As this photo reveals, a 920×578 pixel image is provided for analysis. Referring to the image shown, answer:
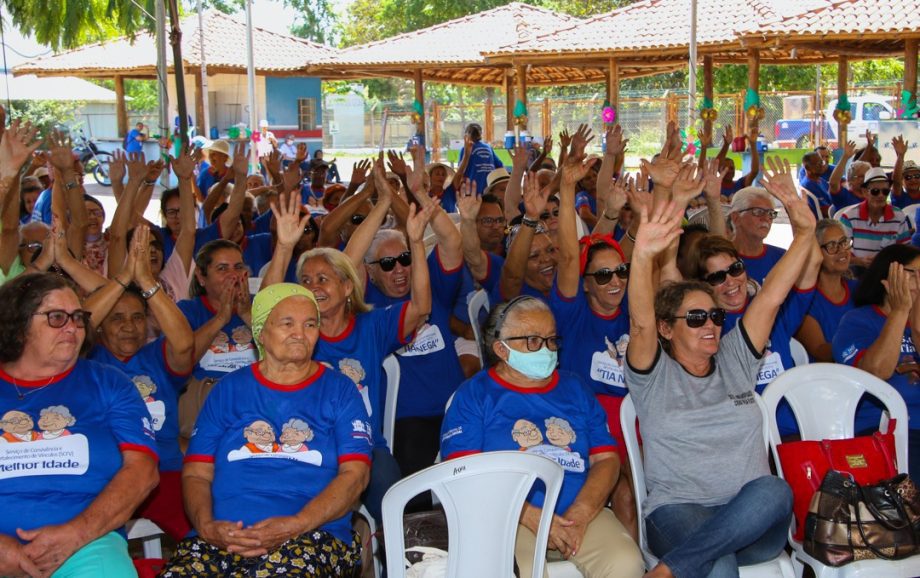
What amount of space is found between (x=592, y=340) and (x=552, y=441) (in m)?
0.83

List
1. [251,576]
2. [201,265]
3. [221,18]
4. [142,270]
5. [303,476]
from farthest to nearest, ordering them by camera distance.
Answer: [221,18]
[201,265]
[142,270]
[303,476]
[251,576]

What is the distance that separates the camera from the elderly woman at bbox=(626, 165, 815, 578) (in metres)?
3.43

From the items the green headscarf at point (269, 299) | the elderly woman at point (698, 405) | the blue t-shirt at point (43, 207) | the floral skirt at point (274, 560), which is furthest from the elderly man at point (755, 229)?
the blue t-shirt at point (43, 207)

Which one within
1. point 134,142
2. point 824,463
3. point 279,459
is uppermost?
point 134,142

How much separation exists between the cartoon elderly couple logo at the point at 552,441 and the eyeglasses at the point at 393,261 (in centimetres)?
133

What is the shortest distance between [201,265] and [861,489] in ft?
9.85

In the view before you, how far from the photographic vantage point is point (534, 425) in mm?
3727

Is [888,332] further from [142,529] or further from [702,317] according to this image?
[142,529]

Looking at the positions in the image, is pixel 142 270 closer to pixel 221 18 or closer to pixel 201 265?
pixel 201 265

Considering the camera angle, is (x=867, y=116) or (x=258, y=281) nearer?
(x=258, y=281)

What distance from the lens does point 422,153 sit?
5.40m

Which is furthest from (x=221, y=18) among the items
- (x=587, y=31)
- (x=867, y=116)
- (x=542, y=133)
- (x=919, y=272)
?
(x=919, y=272)

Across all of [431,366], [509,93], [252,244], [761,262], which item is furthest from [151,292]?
[509,93]

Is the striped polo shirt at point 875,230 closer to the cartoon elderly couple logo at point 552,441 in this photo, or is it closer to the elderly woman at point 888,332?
the elderly woman at point 888,332
